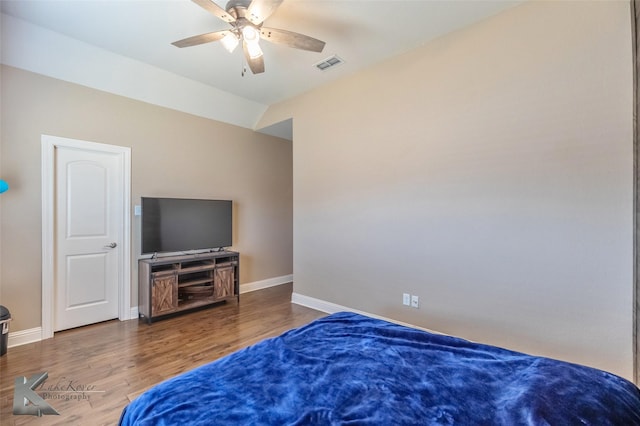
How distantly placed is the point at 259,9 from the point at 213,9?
320 millimetres

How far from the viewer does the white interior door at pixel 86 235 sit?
3.14m

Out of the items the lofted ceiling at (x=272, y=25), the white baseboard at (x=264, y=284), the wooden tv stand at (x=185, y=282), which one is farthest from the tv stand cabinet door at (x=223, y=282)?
the lofted ceiling at (x=272, y=25)

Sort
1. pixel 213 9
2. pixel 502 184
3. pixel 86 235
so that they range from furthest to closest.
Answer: pixel 86 235, pixel 502 184, pixel 213 9

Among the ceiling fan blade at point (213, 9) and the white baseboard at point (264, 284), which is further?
the white baseboard at point (264, 284)

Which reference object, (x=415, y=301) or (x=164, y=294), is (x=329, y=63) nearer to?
(x=415, y=301)

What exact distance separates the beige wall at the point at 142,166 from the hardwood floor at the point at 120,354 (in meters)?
0.54

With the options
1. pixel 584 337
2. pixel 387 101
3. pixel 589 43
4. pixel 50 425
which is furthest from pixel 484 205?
pixel 50 425

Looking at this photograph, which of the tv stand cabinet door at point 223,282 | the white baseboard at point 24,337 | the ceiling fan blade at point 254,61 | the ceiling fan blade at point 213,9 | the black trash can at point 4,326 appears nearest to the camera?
the ceiling fan blade at point 213,9

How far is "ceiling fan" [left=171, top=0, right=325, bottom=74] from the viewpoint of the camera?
6.59ft

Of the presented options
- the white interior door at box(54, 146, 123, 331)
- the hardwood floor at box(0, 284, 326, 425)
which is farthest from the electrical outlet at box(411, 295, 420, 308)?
the white interior door at box(54, 146, 123, 331)

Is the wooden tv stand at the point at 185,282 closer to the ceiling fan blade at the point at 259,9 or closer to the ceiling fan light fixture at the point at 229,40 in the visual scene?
the ceiling fan light fixture at the point at 229,40

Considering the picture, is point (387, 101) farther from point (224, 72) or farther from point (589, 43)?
point (224, 72)

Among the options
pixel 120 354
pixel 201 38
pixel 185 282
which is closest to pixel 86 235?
pixel 185 282

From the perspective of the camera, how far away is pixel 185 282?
12.4ft
